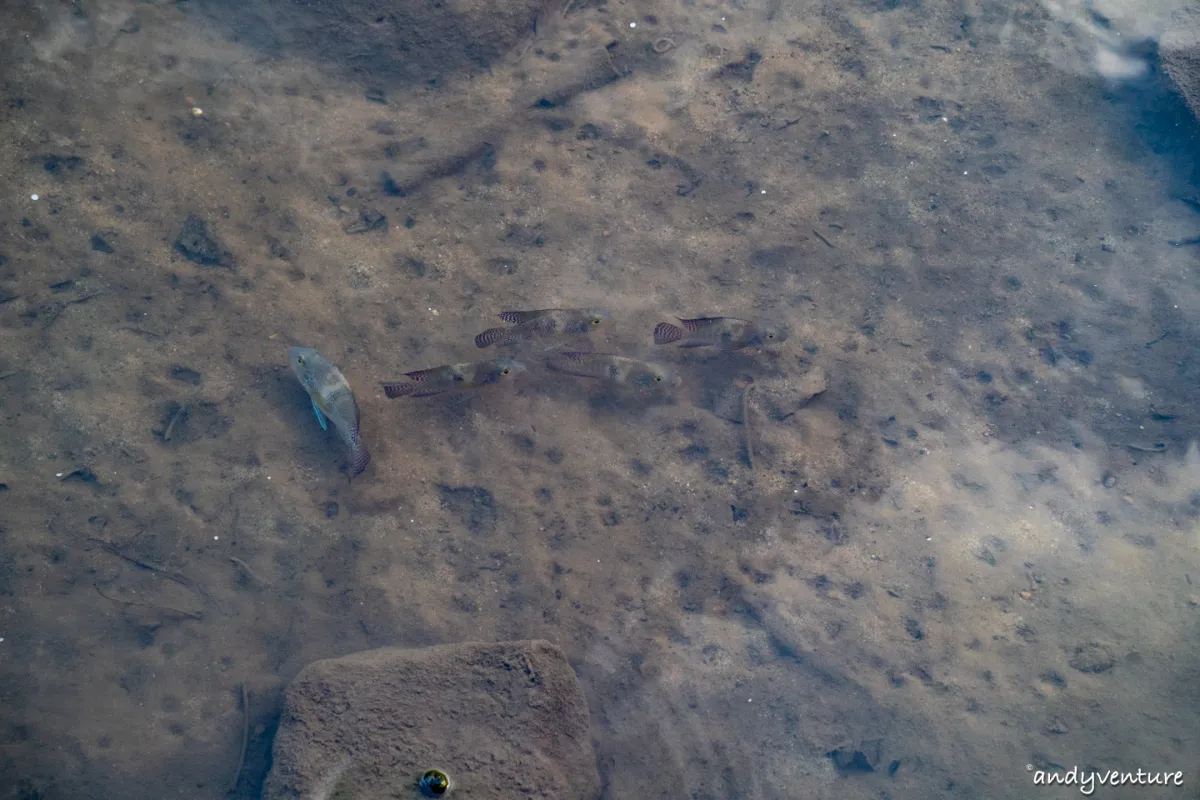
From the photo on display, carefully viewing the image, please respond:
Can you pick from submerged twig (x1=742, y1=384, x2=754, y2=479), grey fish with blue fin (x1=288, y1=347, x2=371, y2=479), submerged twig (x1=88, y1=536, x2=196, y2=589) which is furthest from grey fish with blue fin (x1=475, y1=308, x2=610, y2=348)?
submerged twig (x1=88, y1=536, x2=196, y2=589)

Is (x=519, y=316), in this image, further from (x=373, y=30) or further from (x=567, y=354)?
(x=373, y=30)

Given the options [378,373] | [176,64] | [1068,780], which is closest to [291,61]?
[176,64]

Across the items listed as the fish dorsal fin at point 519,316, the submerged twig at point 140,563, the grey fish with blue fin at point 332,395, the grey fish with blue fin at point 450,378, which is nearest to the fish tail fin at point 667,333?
the fish dorsal fin at point 519,316

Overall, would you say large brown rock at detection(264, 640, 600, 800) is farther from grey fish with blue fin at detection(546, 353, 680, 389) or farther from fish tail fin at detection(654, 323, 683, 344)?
fish tail fin at detection(654, 323, 683, 344)

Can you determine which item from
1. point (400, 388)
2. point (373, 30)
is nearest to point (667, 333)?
point (400, 388)

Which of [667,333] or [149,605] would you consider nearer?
[149,605]

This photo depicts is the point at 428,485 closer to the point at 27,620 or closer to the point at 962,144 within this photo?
the point at 27,620
